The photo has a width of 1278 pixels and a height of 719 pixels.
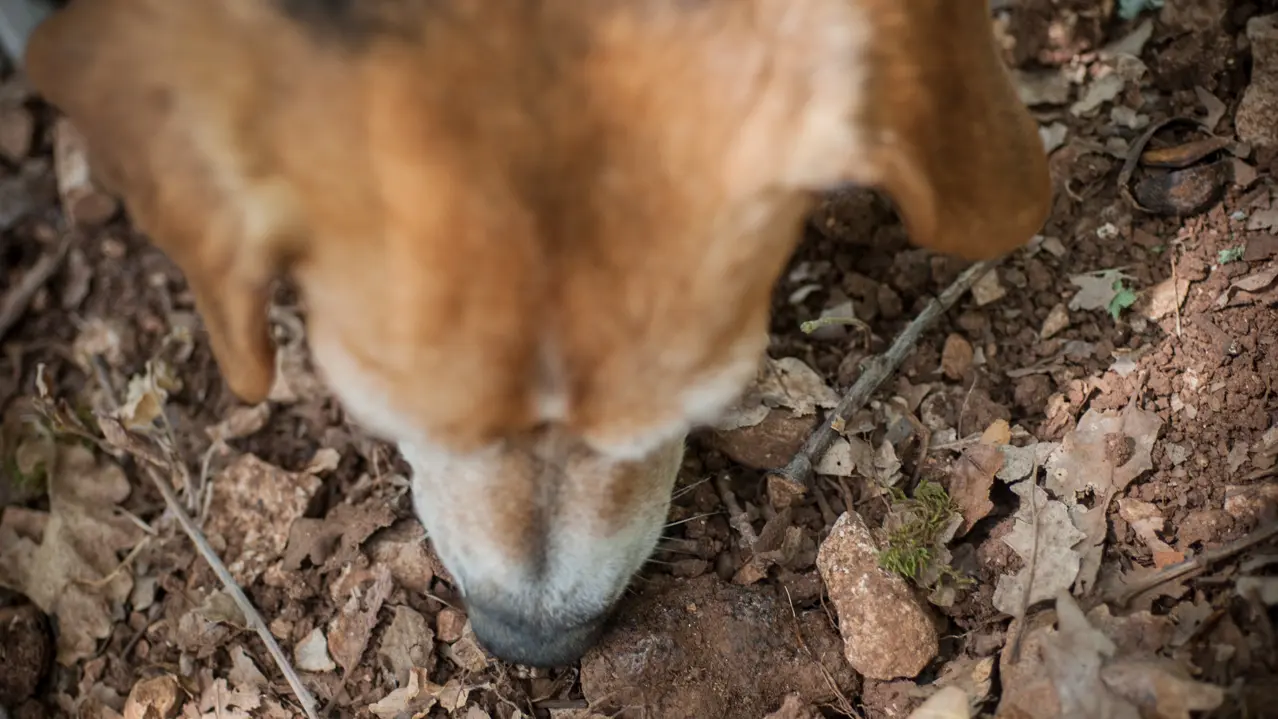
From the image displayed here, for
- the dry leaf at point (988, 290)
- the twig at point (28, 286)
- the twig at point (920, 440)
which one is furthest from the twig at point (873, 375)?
the twig at point (28, 286)

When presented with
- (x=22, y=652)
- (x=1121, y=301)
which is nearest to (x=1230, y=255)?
(x=1121, y=301)

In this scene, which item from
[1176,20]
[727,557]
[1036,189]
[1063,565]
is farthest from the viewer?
[1176,20]

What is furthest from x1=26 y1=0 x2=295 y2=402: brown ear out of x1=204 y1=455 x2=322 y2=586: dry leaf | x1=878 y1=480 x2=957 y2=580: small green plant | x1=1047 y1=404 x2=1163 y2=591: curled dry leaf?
x1=1047 y1=404 x2=1163 y2=591: curled dry leaf

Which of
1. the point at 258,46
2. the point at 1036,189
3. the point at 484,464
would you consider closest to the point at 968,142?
the point at 1036,189

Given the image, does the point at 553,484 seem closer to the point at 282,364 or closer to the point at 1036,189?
the point at 1036,189

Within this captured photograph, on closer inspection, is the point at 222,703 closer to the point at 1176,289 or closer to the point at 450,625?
the point at 450,625

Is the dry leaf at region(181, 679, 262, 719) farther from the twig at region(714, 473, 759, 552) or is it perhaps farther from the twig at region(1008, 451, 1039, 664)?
the twig at region(1008, 451, 1039, 664)

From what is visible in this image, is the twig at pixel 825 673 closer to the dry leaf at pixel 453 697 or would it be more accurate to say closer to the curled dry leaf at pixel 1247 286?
the dry leaf at pixel 453 697

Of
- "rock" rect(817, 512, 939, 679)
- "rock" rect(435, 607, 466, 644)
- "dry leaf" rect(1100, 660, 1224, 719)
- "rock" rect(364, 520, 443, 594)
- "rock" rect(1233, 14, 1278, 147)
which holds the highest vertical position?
"rock" rect(1233, 14, 1278, 147)
